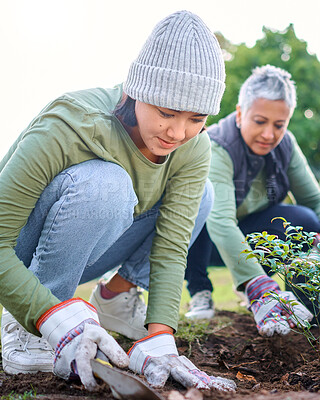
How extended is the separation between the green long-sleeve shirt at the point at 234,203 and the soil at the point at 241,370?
33 centimetres

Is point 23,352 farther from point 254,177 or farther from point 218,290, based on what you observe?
point 218,290

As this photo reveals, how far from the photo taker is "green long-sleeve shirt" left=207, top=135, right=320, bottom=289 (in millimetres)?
2785

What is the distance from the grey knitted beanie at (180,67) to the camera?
1845mm

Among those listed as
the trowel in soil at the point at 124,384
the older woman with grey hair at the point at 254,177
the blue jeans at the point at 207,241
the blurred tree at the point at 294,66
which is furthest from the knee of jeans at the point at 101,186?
the blurred tree at the point at 294,66

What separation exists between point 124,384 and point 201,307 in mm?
1880

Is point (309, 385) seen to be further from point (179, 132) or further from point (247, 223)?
point (247, 223)

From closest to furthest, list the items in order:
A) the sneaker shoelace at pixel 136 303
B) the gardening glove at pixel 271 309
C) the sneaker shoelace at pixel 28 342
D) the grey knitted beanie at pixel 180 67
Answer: the grey knitted beanie at pixel 180 67 → the sneaker shoelace at pixel 28 342 → the gardening glove at pixel 271 309 → the sneaker shoelace at pixel 136 303

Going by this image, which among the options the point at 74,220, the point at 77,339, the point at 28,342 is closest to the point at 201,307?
the point at 28,342

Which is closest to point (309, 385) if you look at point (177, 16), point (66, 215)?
point (66, 215)

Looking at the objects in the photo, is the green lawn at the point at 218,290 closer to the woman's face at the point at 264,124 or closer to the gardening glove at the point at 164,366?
the woman's face at the point at 264,124

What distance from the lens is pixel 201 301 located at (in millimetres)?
3307

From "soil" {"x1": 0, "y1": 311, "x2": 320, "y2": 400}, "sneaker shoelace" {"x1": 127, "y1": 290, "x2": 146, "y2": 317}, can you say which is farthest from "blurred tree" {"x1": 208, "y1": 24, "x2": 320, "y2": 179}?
"soil" {"x1": 0, "y1": 311, "x2": 320, "y2": 400}

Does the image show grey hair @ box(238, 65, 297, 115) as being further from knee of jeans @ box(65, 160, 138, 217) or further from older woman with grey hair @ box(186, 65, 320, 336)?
knee of jeans @ box(65, 160, 138, 217)

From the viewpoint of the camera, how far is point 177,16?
75.5 inches
